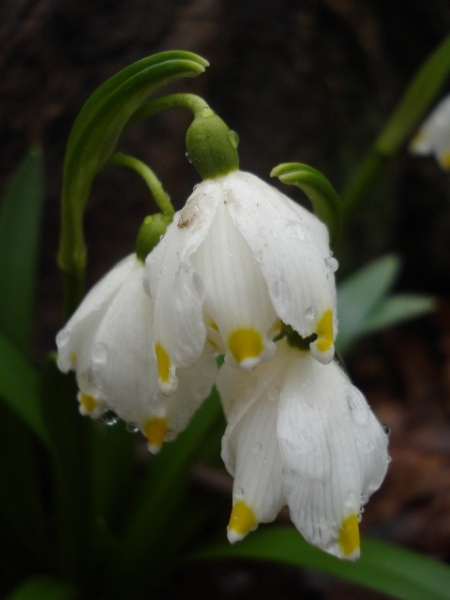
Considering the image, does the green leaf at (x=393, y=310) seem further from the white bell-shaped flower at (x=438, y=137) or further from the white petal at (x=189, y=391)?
the white petal at (x=189, y=391)

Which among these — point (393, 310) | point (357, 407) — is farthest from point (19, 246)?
point (393, 310)

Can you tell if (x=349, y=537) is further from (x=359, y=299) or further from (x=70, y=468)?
(x=359, y=299)

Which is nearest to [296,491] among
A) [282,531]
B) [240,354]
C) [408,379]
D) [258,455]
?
[258,455]

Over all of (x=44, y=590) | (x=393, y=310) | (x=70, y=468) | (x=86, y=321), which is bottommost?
(x=393, y=310)

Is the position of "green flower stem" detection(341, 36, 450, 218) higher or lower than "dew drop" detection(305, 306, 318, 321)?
lower

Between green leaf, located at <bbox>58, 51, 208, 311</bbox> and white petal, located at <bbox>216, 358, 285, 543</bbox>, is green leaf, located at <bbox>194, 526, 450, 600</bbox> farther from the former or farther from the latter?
green leaf, located at <bbox>58, 51, 208, 311</bbox>

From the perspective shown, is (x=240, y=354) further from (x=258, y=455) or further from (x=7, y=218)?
(x=7, y=218)

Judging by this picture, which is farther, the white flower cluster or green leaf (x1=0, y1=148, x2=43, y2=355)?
green leaf (x1=0, y1=148, x2=43, y2=355)

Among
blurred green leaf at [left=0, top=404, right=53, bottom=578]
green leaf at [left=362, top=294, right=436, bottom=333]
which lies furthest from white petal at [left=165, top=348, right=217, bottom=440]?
green leaf at [left=362, top=294, right=436, bottom=333]
